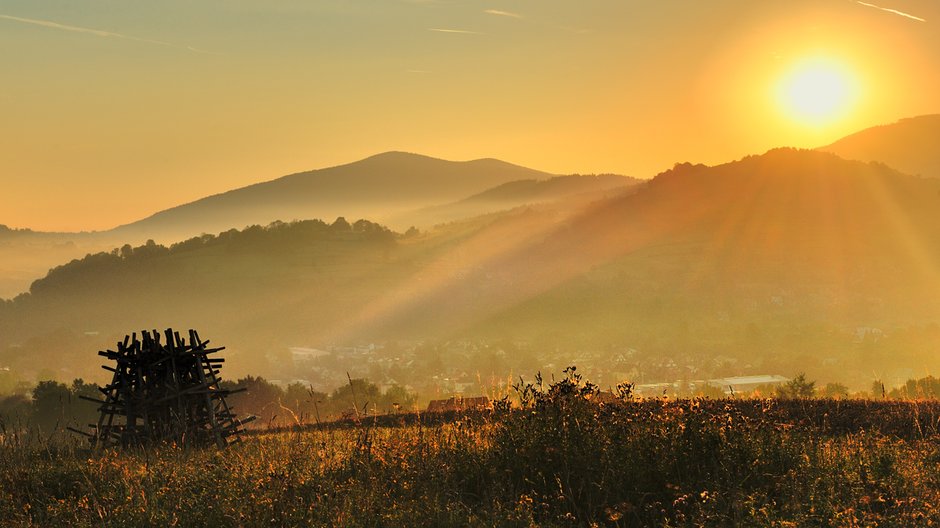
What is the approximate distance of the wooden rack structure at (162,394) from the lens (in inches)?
728

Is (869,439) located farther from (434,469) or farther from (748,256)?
(748,256)

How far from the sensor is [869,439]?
13031 mm

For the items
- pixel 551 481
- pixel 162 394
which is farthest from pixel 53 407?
pixel 551 481

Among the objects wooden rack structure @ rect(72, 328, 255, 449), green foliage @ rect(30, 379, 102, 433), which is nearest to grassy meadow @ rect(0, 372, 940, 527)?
wooden rack structure @ rect(72, 328, 255, 449)

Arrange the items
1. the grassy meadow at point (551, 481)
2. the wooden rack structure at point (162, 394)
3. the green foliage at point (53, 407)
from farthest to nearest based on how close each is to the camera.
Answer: the green foliage at point (53, 407)
the wooden rack structure at point (162, 394)
the grassy meadow at point (551, 481)

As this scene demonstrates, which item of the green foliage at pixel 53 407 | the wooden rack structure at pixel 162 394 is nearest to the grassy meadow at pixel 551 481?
the wooden rack structure at pixel 162 394

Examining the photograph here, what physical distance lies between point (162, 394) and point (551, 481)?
1116cm

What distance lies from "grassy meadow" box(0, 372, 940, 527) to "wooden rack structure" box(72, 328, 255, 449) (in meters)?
5.53

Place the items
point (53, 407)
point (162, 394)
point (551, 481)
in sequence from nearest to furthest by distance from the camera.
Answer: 1. point (551, 481)
2. point (162, 394)
3. point (53, 407)

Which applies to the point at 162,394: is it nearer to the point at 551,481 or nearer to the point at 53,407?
the point at 551,481

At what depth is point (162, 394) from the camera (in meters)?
18.8

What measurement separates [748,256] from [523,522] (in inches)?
7888

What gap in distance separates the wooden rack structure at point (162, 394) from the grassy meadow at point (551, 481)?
5528 millimetres

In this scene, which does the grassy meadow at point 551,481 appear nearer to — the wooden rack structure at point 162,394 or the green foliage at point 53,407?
the wooden rack structure at point 162,394
